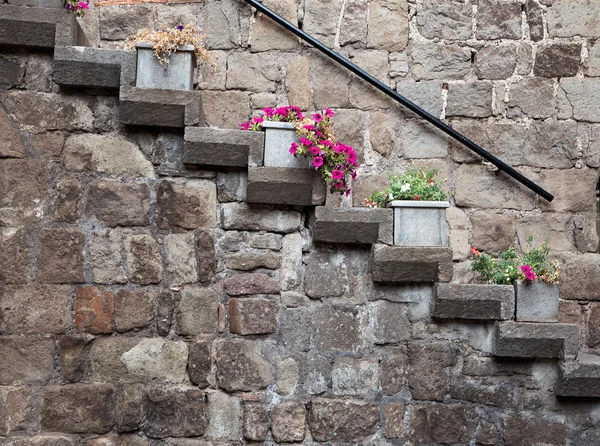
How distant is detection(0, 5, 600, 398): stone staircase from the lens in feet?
12.2

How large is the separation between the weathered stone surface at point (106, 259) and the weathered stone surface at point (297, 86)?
1584mm

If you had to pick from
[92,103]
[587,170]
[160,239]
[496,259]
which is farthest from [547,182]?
[92,103]

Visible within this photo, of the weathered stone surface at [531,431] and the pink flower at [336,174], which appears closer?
the pink flower at [336,174]

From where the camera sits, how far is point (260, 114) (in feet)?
15.2

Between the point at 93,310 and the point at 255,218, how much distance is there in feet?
3.30

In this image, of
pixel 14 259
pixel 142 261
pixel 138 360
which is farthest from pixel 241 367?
pixel 14 259

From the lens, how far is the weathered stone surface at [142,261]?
12.5 ft

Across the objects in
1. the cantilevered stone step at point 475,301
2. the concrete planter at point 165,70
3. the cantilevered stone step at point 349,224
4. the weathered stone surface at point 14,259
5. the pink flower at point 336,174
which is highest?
the concrete planter at point 165,70

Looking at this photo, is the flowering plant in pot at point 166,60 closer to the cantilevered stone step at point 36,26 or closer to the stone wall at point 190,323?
the stone wall at point 190,323

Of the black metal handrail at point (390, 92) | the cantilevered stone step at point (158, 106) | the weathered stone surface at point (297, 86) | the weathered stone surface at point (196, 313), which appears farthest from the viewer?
the weathered stone surface at point (297, 86)

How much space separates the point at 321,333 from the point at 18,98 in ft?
6.91


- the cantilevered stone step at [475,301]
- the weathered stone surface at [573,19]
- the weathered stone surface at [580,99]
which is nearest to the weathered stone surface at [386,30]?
the weathered stone surface at [573,19]

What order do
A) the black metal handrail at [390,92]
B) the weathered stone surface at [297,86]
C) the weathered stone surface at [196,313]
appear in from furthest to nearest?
Answer: 1. the weathered stone surface at [297,86]
2. the black metal handrail at [390,92]
3. the weathered stone surface at [196,313]

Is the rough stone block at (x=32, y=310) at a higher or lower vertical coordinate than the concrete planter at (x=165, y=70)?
lower
